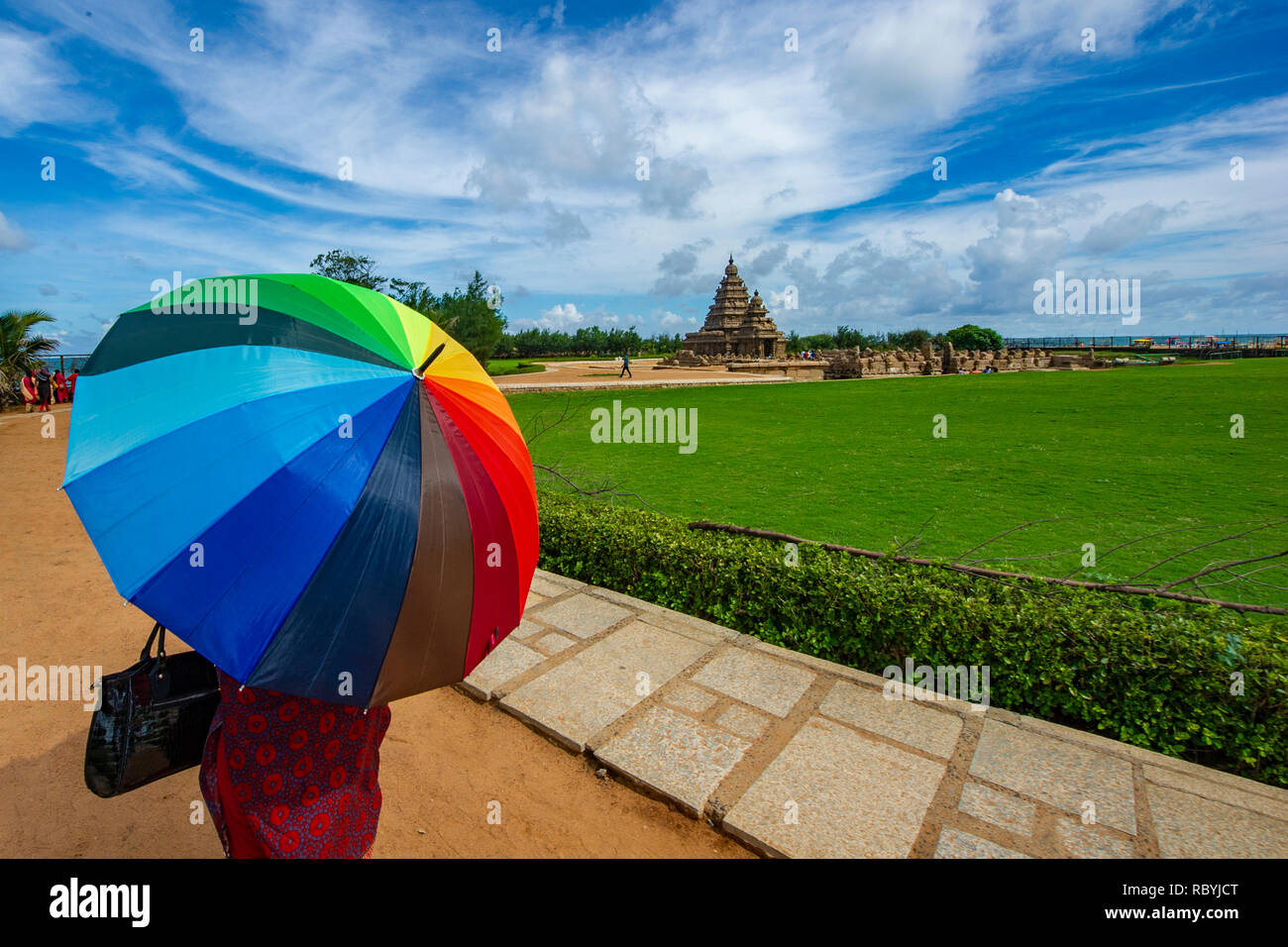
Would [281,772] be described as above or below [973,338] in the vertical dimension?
below

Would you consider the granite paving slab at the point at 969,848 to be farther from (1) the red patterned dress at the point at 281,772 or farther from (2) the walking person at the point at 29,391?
(2) the walking person at the point at 29,391

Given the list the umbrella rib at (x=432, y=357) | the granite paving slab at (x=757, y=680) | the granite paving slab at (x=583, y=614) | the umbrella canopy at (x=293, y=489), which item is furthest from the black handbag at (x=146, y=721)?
the granite paving slab at (x=583, y=614)

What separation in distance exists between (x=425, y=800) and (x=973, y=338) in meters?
71.4

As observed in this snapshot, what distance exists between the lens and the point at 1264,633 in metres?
3.30

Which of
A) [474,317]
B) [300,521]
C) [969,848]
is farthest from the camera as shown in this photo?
[474,317]

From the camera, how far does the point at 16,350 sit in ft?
61.5

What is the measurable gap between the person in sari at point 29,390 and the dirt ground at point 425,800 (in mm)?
19341

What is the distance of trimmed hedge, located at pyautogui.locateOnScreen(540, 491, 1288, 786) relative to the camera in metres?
3.12

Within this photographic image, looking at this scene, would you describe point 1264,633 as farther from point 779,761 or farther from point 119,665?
point 119,665

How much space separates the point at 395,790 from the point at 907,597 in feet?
10.3

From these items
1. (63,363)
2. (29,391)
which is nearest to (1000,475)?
(29,391)

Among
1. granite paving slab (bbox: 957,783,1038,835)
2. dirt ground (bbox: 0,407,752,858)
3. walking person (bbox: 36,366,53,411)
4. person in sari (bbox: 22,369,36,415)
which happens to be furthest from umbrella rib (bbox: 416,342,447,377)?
walking person (bbox: 36,366,53,411)

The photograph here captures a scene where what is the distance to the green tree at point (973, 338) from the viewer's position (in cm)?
6282

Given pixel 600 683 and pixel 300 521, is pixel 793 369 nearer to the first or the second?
pixel 600 683
